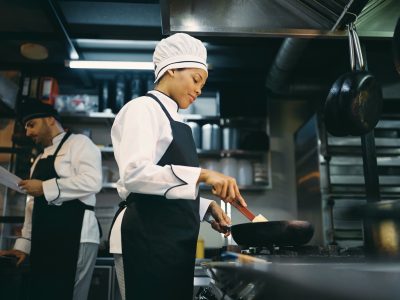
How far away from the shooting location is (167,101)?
1.48 m

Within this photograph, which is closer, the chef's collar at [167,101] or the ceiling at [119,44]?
the chef's collar at [167,101]

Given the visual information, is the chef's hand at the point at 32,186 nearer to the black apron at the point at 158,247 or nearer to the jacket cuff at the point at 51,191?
the jacket cuff at the point at 51,191

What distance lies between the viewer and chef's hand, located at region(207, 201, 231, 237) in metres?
1.59

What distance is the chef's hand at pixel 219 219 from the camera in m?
1.59

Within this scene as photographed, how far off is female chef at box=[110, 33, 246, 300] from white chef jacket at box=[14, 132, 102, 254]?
2.70ft

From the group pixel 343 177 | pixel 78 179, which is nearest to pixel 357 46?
pixel 78 179

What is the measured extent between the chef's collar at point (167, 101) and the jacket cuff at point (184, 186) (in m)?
0.32

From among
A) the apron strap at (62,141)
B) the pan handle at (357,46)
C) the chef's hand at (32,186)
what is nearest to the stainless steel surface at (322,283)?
the pan handle at (357,46)

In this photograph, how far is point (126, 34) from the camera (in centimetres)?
365

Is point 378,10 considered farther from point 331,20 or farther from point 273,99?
point 273,99

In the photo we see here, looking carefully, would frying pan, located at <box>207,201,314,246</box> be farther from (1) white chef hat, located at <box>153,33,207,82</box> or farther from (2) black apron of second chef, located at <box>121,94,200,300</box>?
(1) white chef hat, located at <box>153,33,207,82</box>

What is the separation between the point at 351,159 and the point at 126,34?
218 cm

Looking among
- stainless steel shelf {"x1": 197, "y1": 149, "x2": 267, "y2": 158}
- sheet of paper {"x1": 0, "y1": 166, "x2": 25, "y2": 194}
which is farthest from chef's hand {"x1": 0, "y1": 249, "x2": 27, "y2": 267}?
stainless steel shelf {"x1": 197, "y1": 149, "x2": 267, "y2": 158}

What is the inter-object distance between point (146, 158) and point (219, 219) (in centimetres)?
49
